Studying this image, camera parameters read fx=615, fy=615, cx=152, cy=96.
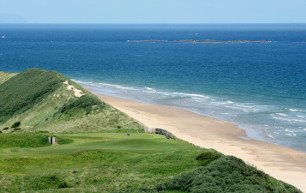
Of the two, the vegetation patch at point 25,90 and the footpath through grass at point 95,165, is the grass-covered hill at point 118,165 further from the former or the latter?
the vegetation patch at point 25,90

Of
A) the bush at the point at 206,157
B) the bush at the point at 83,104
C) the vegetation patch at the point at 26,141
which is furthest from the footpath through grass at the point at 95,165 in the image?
the bush at the point at 83,104

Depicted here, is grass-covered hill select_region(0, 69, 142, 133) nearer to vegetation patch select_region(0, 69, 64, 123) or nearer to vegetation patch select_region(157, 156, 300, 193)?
vegetation patch select_region(0, 69, 64, 123)

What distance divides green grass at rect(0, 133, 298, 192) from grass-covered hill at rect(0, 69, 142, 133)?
1518cm

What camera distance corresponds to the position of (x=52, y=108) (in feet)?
235

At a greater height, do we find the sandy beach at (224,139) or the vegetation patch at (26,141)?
the vegetation patch at (26,141)

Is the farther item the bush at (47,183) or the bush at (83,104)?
the bush at (83,104)

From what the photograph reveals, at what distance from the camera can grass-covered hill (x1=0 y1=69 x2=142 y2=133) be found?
61.2 metres

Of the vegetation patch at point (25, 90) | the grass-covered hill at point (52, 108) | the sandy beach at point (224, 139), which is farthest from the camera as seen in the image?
the vegetation patch at point (25, 90)

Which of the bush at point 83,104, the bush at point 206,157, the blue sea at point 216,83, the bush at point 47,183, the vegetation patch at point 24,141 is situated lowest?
the blue sea at point 216,83

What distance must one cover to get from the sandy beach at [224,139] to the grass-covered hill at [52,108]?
5676 mm

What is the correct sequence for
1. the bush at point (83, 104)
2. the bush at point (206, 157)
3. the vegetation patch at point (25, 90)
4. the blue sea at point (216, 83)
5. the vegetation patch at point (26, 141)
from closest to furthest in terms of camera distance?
the bush at point (206, 157), the vegetation patch at point (26, 141), the bush at point (83, 104), the vegetation patch at point (25, 90), the blue sea at point (216, 83)

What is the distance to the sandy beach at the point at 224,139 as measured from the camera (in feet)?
169

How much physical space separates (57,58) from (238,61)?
57155mm

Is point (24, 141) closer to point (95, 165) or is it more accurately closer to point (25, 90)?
point (95, 165)
